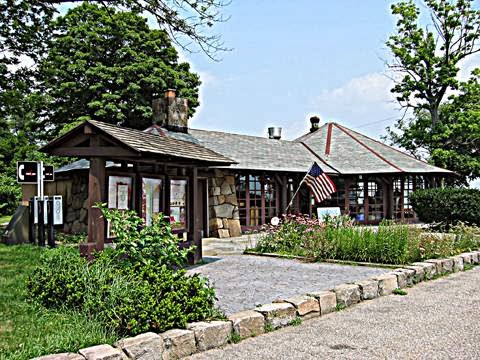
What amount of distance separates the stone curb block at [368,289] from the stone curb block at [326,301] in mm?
708

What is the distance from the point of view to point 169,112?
51.4 ft

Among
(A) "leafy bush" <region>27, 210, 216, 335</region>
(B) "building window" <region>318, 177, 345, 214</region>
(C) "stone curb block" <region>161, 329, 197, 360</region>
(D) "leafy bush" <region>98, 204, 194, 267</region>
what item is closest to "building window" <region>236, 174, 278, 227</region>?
(B) "building window" <region>318, 177, 345, 214</region>

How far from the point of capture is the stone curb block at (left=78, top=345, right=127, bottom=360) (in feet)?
12.3

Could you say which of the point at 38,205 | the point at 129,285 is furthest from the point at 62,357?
the point at 38,205

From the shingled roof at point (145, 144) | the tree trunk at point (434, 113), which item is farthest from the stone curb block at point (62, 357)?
the tree trunk at point (434, 113)

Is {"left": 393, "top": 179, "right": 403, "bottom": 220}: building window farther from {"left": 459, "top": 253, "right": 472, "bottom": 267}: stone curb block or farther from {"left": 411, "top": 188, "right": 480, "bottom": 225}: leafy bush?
{"left": 459, "top": 253, "right": 472, "bottom": 267}: stone curb block

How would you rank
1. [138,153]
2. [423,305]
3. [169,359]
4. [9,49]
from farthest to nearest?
[9,49], [138,153], [423,305], [169,359]

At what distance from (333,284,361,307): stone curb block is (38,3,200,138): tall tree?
20628 millimetres

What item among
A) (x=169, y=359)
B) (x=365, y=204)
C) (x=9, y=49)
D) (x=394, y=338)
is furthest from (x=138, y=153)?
(x=365, y=204)

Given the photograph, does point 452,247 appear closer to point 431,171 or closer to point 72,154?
point 72,154

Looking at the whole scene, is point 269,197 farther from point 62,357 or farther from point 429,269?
point 62,357

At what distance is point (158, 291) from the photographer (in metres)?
4.93

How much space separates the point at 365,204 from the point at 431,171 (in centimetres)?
321

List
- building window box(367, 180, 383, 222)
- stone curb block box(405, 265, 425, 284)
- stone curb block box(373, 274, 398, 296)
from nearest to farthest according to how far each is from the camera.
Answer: stone curb block box(373, 274, 398, 296)
stone curb block box(405, 265, 425, 284)
building window box(367, 180, 383, 222)
